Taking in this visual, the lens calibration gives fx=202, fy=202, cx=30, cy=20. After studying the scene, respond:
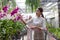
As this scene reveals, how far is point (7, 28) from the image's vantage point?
1.65 metres

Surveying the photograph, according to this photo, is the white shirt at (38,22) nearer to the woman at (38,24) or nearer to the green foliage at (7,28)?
the woman at (38,24)

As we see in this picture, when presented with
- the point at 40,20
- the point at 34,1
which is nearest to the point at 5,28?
the point at 40,20

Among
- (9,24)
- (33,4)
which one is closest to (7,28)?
(9,24)

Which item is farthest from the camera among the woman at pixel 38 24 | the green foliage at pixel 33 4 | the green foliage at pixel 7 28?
the green foliage at pixel 33 4

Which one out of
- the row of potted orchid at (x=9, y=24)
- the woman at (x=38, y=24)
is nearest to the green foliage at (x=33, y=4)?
the woman at (x=38, y=24)

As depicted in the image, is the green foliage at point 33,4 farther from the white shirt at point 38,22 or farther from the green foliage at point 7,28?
the green foliage at point 7,28

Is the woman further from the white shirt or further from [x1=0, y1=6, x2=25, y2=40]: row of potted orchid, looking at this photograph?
[x1=0, y1=6, x2=25, y2=40]: row of potted orchid

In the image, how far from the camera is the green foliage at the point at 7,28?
162 centimetres

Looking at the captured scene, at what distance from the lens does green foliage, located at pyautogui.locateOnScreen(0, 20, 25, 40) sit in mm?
1620

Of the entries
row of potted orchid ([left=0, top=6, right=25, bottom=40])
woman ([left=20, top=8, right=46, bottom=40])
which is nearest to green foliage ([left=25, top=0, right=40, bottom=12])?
woman ([left=20, top=8, right=46, bottom=40])

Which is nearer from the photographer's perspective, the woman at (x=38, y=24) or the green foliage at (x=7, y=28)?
the green foliage at (x=7, y=28)

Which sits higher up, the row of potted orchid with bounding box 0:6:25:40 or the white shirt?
the row of potted orchid with bounding box 0:6:25:40

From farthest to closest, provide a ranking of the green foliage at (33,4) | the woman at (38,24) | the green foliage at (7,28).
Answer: the green foliage at (33,4) < the woman at (38,24) < the green foliage at (7,28)

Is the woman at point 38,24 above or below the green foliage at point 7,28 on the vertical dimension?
below
